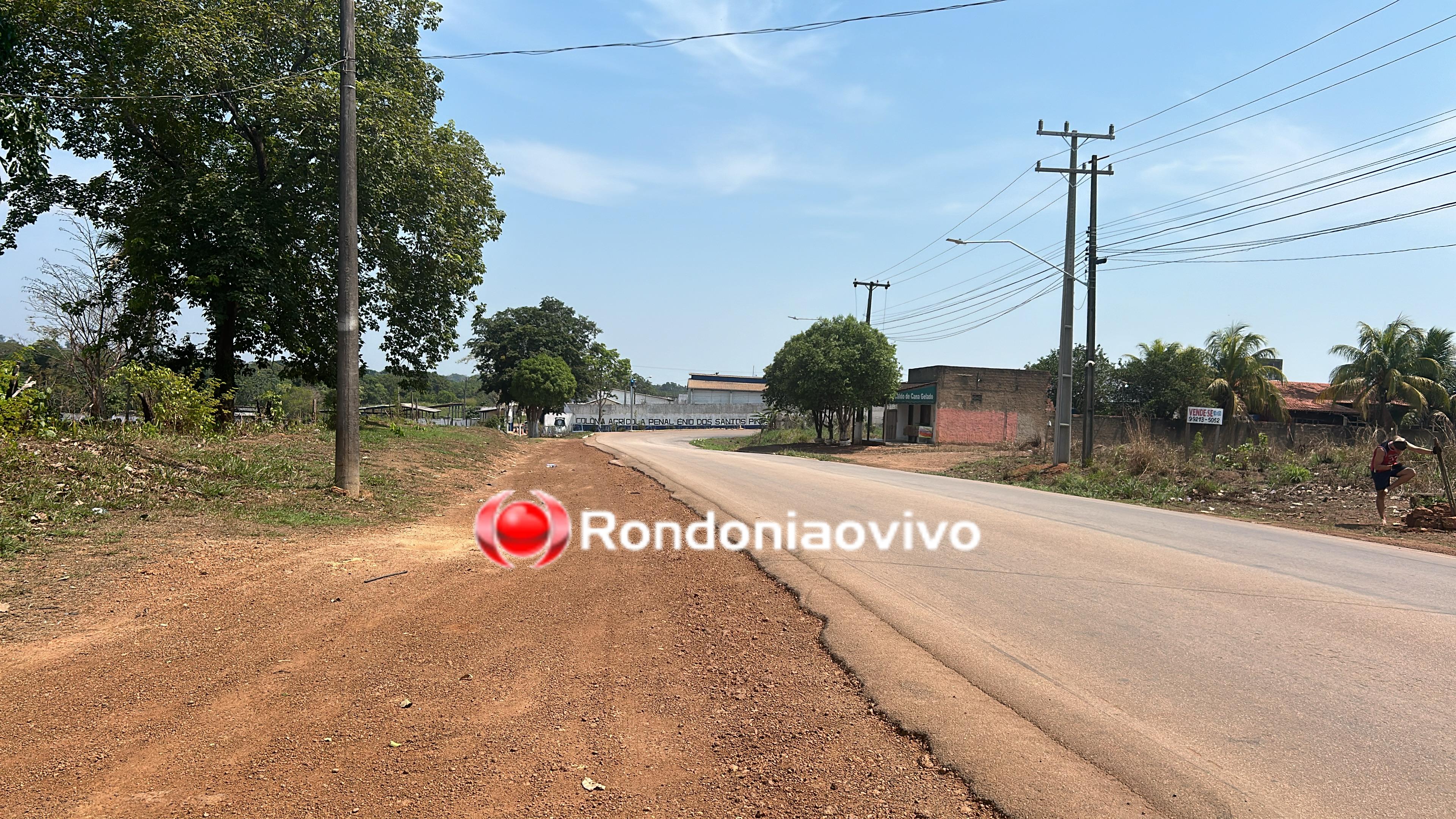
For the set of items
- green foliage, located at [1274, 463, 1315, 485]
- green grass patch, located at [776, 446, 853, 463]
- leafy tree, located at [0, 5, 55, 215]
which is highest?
leafy tree, located at [0, 5, 55, 215]

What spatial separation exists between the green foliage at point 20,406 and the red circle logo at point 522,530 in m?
5.50

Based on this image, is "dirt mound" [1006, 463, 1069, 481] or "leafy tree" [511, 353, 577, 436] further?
"leafy tree" [511, 353, 577, 436]

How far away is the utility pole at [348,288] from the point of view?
1241 centimetres

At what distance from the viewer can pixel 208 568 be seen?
736cm

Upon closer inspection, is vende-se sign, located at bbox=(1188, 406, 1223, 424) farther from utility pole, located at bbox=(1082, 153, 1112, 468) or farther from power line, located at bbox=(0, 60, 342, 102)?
power line, located at bbox=(0, 60, 342, 102)

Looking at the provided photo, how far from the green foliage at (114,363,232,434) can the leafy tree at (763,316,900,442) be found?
119 feet

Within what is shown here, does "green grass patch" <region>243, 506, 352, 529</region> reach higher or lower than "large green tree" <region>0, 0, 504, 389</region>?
lower

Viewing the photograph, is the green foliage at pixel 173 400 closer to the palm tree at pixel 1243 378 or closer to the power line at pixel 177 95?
the power line at pixel 177 95

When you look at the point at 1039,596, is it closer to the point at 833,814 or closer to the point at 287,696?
the point at 833,814

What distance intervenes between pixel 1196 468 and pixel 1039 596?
17.2 m

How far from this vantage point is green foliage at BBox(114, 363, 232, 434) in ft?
48.6

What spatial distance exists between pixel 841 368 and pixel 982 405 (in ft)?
31.6

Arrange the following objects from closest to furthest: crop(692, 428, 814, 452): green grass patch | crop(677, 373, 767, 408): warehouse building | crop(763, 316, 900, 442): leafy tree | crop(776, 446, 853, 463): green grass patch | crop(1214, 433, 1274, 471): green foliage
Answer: crop(1214, 433, 1274, 471): green foliage < crop(776, 446, 853, 463): green grass patch < crop(763, 316, 900, 442): leafy tree < crop(692, 428, 814, 452): green grass patch < crop(677, 373, 767, 408): warehouse building

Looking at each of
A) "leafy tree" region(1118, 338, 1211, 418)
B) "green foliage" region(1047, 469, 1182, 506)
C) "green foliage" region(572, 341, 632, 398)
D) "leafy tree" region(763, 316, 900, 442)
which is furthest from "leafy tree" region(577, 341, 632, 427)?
"green foliage" region(1047, 469, 1182, 506)
